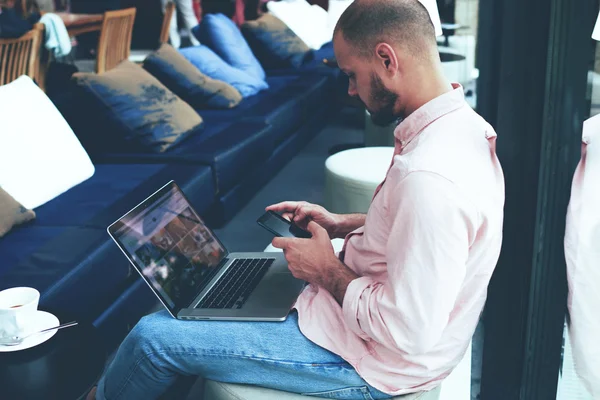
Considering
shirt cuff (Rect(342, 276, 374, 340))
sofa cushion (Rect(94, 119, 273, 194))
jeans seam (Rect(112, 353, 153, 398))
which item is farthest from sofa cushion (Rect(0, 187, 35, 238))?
shirt cuff (Rect(342, 276, 374, 340))

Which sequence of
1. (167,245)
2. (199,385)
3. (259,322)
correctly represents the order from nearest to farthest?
(259,322)
(167,245)
(199,385)

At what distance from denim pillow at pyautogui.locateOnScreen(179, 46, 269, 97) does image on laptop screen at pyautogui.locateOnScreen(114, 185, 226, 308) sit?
2.48 meters

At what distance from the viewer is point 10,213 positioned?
214cm

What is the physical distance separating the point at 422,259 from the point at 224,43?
12.1 ft

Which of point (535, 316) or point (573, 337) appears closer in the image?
point (573, 337)

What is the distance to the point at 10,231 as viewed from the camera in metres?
2.15

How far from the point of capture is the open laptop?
1.40m

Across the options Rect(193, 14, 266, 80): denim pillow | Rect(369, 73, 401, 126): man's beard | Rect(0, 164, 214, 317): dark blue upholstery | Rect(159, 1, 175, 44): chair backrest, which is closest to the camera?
Rect(369, 73, 401, 126): man's beard

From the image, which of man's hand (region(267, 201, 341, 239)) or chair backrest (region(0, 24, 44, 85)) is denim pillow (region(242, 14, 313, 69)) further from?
man's hand (region(267, 201, 341, 239))

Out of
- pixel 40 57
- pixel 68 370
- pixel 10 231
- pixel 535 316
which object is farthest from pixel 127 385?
→ pixel 40 57

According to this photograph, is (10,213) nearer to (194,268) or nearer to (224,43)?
(194,268)

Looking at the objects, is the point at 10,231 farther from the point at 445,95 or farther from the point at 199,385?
the point at 445,95

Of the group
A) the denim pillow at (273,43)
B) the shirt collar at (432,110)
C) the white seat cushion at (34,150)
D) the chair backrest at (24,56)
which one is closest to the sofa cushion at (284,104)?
the denim pillow at (273,43)

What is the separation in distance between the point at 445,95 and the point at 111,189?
1.68m
